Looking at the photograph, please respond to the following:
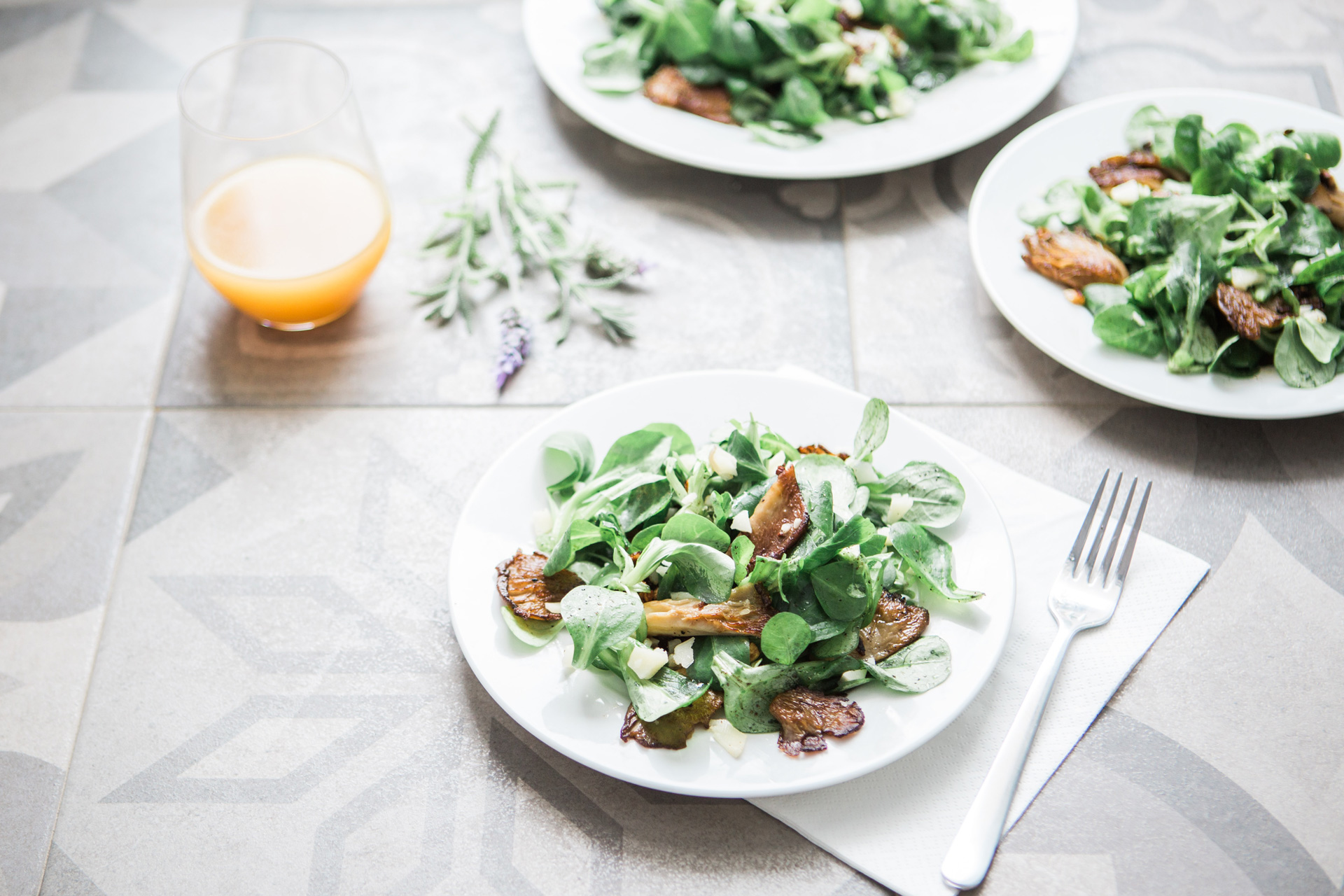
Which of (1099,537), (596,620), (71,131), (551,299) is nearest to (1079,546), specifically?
(1099,537)

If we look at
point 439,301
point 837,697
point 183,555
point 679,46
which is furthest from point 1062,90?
point 183,555

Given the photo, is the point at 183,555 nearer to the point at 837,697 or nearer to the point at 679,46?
the point at 837,697

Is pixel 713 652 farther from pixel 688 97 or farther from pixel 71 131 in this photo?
pixel 71 131

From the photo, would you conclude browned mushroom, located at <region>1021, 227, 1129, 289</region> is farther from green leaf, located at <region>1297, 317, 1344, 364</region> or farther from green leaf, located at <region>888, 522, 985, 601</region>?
green leaf, located at <region>888, 522, 985, 601</region>

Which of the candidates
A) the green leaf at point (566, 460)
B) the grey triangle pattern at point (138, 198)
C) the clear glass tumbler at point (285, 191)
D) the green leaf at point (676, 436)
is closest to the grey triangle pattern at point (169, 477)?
the clear glass tumbler at point (285, 191)

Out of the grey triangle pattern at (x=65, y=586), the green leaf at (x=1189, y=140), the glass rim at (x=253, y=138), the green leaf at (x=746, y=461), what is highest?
the green leaf at (x=1189, y=140)

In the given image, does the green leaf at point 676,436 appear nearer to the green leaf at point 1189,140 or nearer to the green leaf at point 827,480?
the green leaf at point 827,480
